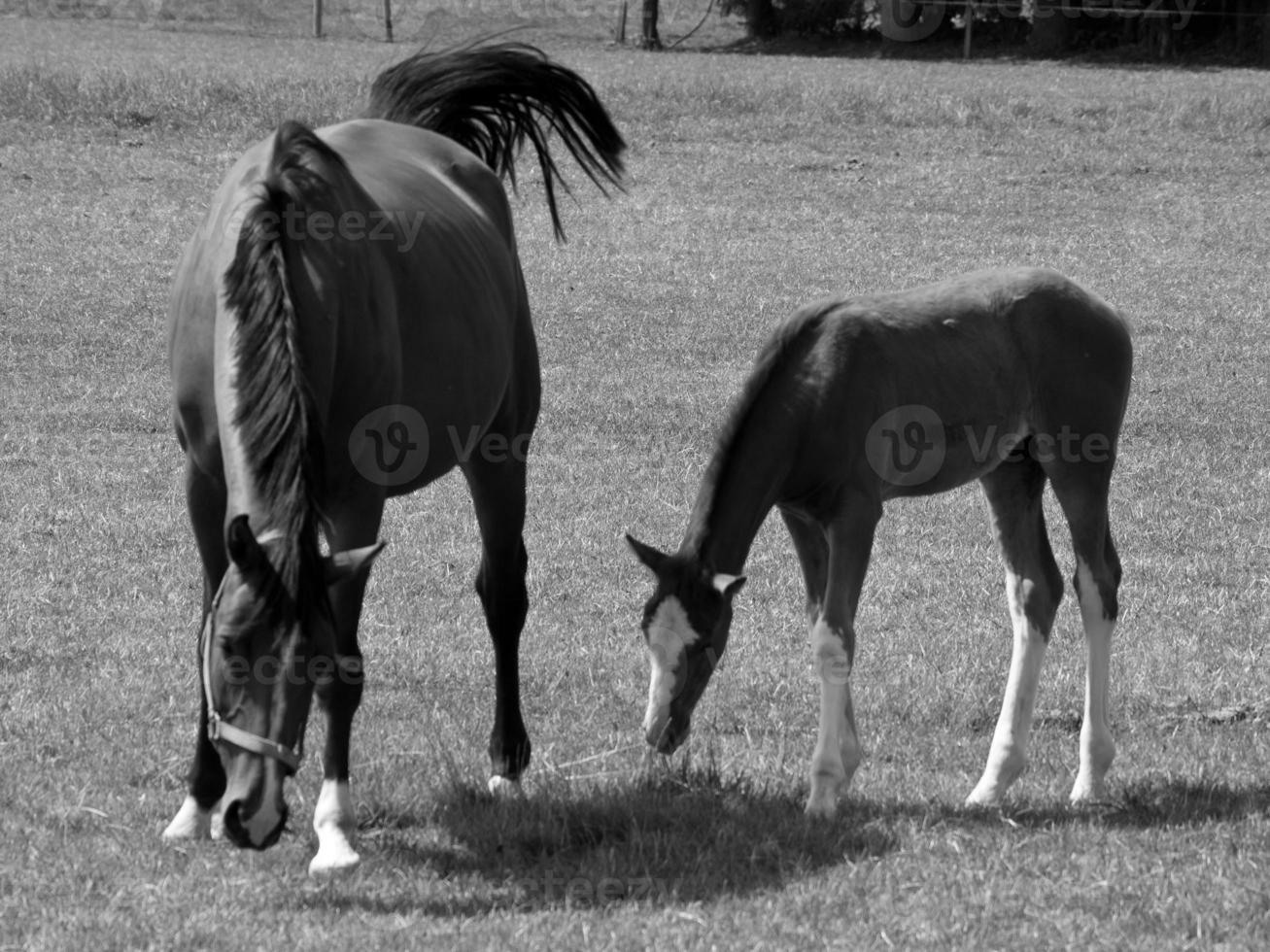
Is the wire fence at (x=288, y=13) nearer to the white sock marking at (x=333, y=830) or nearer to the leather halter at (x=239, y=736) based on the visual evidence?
the white sock marking at (x=333, y=830)

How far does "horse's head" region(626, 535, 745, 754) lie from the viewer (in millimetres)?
4602

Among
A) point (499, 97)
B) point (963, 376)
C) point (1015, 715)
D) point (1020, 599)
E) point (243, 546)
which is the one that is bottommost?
point (1015, 715)

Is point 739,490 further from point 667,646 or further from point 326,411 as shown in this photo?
point 326,411

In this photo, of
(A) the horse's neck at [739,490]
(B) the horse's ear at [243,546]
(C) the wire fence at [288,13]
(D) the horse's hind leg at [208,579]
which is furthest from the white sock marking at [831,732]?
(C) the wire fence at [288,13]

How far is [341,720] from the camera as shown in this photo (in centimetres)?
447

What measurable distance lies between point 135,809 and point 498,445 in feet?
5.58

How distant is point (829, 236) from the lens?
18.2 meters

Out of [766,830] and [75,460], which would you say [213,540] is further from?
[75,460]

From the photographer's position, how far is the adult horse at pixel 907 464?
475cm

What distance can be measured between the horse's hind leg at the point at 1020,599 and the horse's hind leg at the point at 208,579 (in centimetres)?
217

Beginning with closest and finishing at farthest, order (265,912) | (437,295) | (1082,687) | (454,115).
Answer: (265,912) < (437,295) < (1082,687) < (454,115)

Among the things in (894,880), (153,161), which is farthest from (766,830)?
(153,161)

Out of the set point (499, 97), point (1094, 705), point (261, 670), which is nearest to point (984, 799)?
point (1094, 705)

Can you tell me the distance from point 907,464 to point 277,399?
1988 millimetres
